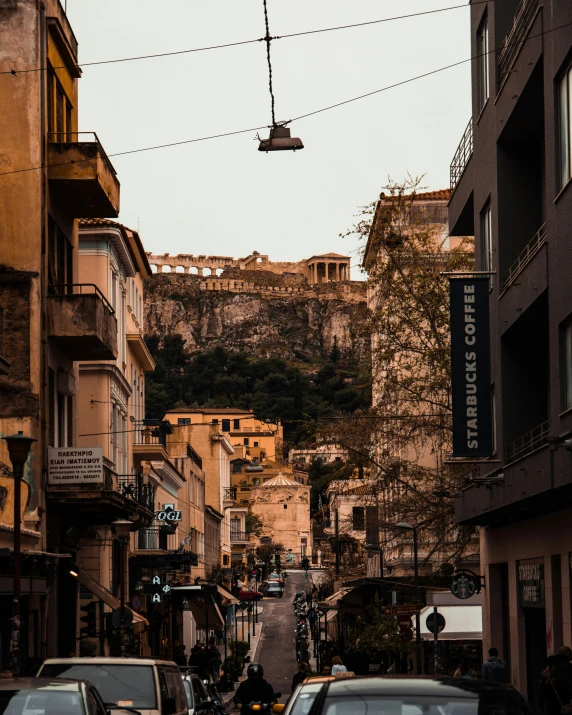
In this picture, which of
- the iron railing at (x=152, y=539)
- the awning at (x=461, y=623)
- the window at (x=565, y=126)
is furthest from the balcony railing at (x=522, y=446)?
the iron railing at (x=152, y=539)

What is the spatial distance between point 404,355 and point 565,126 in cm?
1641

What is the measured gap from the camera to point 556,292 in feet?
63.3

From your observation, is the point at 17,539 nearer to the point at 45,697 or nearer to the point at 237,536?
the point at 45,697

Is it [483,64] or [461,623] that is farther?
[461,623]

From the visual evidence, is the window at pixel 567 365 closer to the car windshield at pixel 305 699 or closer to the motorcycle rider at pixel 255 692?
the motorcycle rider at pixel 255 692

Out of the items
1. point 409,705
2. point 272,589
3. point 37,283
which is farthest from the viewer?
point 272,589

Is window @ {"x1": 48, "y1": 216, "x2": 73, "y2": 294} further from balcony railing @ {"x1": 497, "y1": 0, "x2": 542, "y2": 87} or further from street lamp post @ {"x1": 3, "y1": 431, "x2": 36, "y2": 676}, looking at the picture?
balcony railing @ {"x1": 497, "y1": 0, "x2": 542, "y2": 87}

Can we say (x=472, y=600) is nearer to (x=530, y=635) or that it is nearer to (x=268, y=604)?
(x=530, y=635)

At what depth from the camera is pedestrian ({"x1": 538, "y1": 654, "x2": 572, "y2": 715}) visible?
16812 millimetres

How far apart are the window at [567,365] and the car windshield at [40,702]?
10081 millimetres

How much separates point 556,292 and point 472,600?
55.9ft

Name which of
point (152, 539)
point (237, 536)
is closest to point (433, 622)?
point (152, 539)

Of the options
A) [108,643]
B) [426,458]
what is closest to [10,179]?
[108,643]

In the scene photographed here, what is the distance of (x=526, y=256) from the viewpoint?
22.4 metres
